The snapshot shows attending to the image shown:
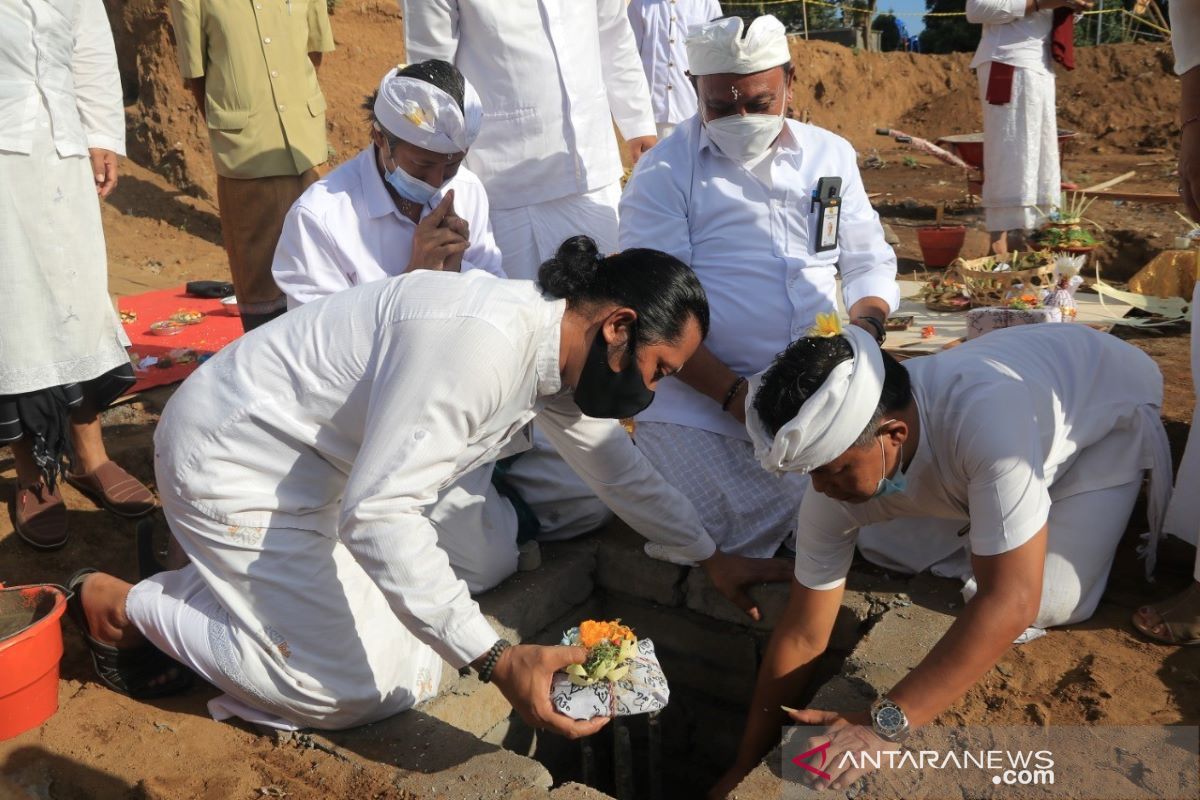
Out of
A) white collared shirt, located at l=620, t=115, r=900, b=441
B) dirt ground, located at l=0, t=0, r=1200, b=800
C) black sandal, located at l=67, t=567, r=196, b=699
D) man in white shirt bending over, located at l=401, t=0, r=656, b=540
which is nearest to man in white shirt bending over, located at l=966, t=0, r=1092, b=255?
dirt ground, located at l=0, t=0, r=1200, b=800

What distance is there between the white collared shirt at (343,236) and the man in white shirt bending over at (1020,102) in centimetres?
488

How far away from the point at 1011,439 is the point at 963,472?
141 mm

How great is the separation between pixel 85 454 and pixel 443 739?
2.10 m

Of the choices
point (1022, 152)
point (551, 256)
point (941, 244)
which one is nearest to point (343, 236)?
point (551, 256)

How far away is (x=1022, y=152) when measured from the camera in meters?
7.02

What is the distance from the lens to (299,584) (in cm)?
267

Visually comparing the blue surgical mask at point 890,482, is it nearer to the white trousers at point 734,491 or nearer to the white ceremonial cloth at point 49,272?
the white trousers at point 734,491

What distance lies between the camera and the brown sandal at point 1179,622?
2.76m

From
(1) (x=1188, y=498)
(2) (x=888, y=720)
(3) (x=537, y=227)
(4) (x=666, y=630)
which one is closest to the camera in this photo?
(2) (x=888, y=720)

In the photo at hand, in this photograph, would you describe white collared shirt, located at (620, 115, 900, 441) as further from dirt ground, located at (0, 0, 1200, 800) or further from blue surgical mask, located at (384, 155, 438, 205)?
dirt ground, located at (0, 0, 1200, 800)

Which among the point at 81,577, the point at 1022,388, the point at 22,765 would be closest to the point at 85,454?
the point at 81,577

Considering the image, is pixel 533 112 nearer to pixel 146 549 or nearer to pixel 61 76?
pixel 61 76

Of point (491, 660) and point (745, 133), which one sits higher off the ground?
point (745, 133)

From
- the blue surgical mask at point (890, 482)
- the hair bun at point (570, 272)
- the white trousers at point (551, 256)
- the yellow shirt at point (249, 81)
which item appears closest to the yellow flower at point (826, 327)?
the blue surgical mask at point (890, 482)
